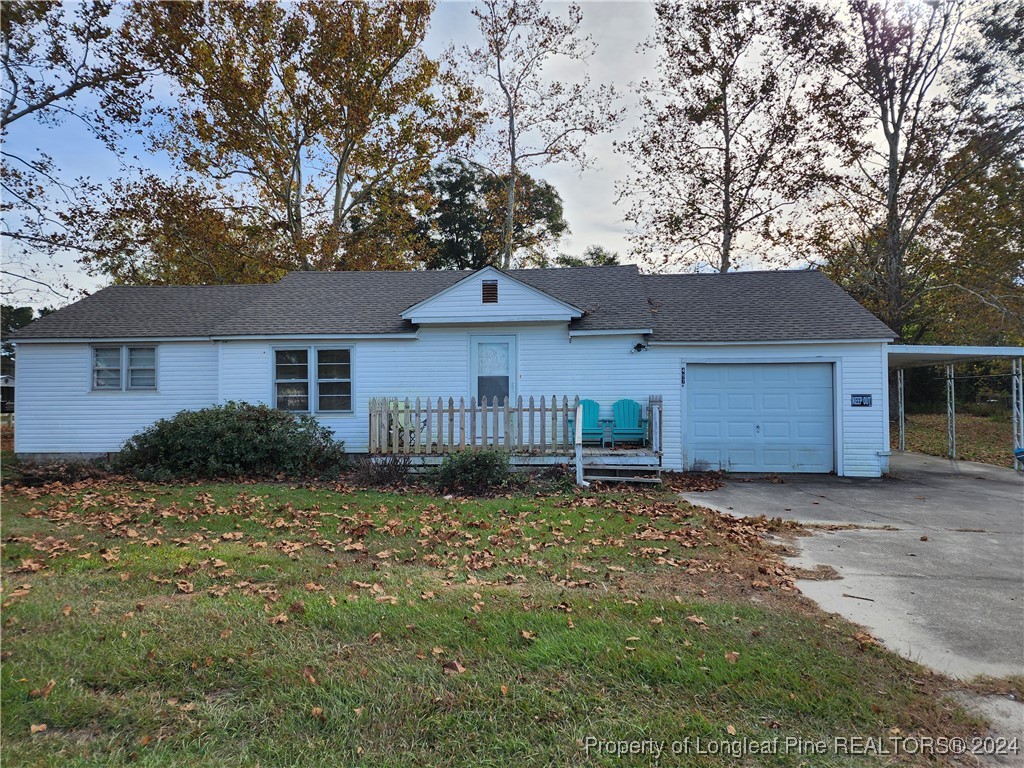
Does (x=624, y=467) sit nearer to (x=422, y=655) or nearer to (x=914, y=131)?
(x=422, y=655)

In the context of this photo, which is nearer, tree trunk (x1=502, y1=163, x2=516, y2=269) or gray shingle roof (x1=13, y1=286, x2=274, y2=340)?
gray shingle roof (x1=13, y1=286, x2=274, y2=340)

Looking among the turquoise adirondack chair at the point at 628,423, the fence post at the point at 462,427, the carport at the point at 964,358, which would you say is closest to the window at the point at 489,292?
the fence post at the point at 462,427

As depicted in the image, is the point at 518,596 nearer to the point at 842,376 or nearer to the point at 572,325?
the point at 572,325

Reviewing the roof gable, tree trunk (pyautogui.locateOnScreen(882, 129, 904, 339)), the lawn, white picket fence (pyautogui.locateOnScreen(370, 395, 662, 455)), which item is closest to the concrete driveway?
the lawn

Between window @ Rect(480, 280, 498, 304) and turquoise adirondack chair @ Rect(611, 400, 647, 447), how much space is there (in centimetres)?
371

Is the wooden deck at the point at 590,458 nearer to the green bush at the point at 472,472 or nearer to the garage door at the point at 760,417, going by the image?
the green bush at the point at 472,472

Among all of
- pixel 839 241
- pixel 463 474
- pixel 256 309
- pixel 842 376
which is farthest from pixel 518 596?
pixel 839 241

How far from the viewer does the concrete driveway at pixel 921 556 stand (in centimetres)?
409

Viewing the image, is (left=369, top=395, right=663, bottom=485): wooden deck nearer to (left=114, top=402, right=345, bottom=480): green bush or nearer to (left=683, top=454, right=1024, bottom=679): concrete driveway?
(left=683, top=454, right=1024, bottom=679): concrete driveway

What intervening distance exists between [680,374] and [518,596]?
943 centimetres

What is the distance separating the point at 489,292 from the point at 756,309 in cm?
662

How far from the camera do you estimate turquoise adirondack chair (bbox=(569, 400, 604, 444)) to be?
12523mm

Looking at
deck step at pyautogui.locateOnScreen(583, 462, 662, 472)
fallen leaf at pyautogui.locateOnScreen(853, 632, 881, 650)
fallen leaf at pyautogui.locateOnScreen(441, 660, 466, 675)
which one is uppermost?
deck step at pyautogui.locateOnScreen(583, 462, 662, 472)

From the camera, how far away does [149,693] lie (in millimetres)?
3258
